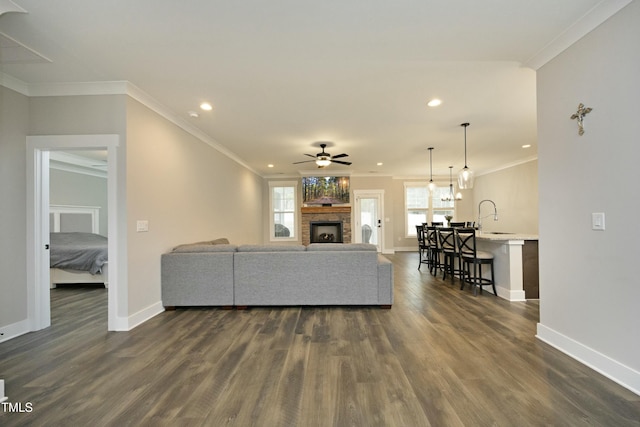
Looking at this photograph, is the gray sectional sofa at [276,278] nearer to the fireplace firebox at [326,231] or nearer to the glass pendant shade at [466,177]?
the glass pendant shade at [466,177]

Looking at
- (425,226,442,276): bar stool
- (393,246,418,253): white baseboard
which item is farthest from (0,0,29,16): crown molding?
(393,246,418,253): white baseboard

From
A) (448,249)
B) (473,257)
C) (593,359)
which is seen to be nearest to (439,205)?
(448,249)

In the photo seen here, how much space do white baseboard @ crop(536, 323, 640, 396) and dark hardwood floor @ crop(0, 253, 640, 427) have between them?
6cm

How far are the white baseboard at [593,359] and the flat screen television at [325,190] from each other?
20.3 feet

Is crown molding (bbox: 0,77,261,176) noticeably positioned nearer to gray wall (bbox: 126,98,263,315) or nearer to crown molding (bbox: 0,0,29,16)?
gray wall (bbox: 126,98,263,315)

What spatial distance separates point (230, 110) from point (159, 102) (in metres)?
0.84

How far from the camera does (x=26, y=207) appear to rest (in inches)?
114

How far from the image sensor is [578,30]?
2.10 meters

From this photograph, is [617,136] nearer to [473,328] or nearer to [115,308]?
[473,328]

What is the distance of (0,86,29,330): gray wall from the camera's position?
8.87ft

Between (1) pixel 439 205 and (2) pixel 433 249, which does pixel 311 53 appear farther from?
(1) pixel 439 205

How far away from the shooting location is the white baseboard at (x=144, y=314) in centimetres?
295

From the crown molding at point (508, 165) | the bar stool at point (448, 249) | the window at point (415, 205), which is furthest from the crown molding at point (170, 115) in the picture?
the crown molding at point (508, 165)

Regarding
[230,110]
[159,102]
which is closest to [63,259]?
[159,102]
